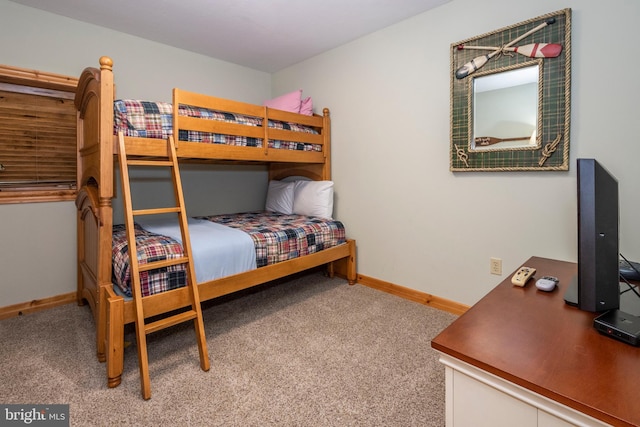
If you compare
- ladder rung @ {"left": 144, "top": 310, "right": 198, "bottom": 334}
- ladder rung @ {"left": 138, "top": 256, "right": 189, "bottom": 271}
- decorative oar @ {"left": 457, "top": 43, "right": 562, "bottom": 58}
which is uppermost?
decorative oar @ {"left": 457, "top": 43, "right": 562, "bottom": 58}

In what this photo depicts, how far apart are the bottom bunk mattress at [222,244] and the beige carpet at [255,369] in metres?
0.44

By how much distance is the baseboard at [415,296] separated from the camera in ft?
8.20

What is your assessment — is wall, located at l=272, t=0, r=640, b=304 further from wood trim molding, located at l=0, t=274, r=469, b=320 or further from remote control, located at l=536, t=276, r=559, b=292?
remote control, located at l=536, t=276, r=559, b=292

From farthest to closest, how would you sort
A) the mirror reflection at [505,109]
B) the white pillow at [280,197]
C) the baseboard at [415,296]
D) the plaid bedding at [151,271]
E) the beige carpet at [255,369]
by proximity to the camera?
1. the white pillow at [280,197]
2. the baseboard at [415,296]
3. the mirror reflection at [505,109]
4. the plaid bedding at [151,271]
5. the beige carpet at [255,369]

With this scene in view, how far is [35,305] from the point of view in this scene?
2.56 metres

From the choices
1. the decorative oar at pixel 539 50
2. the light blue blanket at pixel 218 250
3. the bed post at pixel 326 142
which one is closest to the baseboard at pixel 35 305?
the light blue blanket at pixel 218 250

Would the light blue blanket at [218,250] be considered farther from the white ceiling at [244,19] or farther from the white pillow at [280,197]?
the white ceiling at [244,19]

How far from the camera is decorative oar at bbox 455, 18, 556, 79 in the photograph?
6.46 feet

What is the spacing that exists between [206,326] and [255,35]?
249 cm

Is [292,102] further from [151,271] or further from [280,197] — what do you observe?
[151,271]

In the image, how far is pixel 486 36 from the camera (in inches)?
86.1

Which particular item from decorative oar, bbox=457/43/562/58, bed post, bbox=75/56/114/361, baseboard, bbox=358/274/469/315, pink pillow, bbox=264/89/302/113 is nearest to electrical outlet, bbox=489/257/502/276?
baseboard, bbox=358/274/469/315

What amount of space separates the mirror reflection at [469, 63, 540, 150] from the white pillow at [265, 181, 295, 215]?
185 cm

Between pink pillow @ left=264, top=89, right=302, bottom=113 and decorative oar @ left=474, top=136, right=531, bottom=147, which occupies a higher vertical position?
pink pillow @ left=264, top=89, right=302, bottom=113
